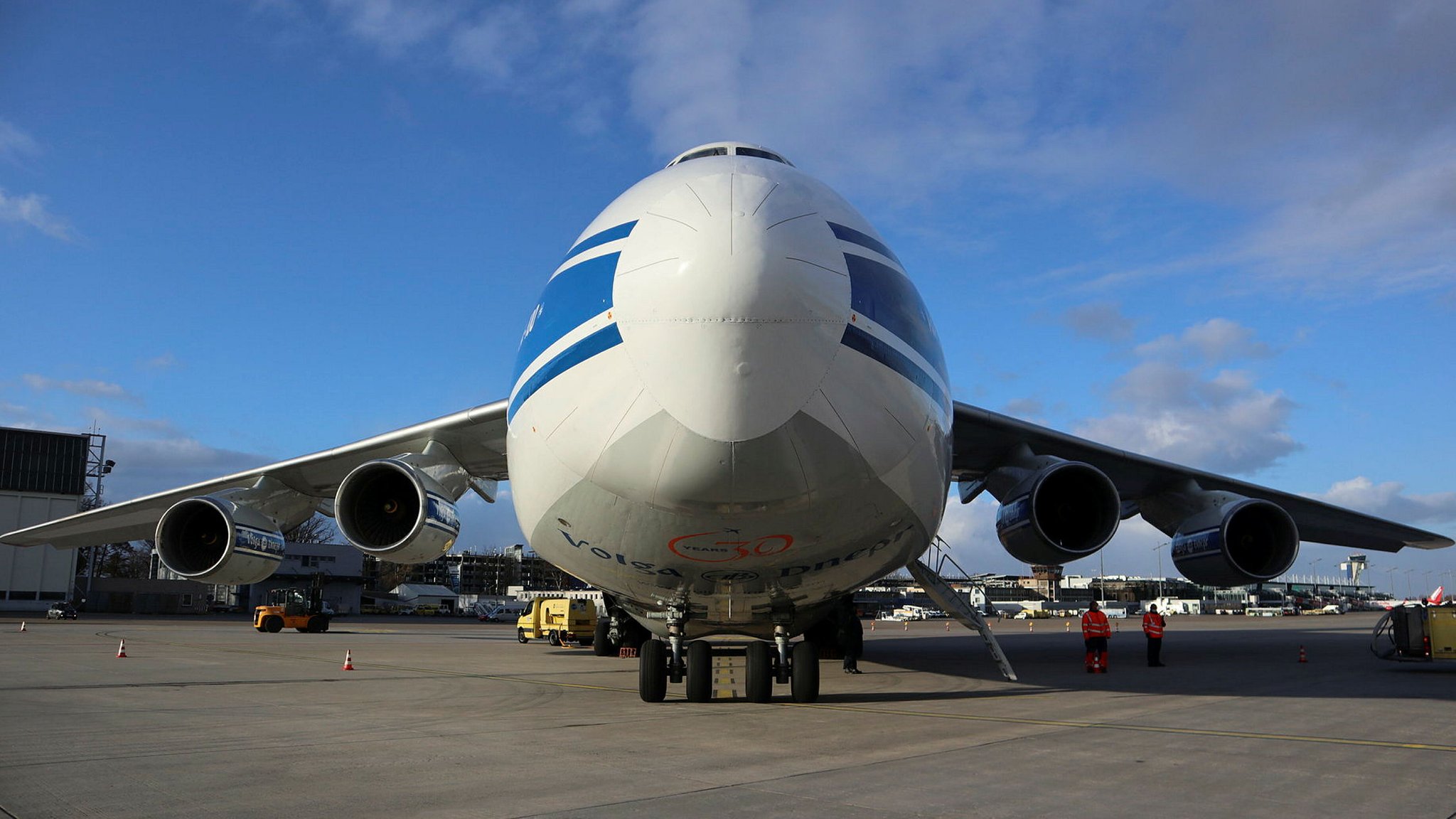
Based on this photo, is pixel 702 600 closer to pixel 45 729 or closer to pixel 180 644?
pixel 45 729

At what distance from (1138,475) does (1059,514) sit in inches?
144

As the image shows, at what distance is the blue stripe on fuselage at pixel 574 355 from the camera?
21.6 feet

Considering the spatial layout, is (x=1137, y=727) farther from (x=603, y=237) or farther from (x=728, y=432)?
(x=603, y=237)

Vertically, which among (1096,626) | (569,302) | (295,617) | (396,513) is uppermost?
(569,302)

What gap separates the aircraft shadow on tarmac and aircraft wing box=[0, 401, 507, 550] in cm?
577

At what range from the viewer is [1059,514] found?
1203 centimetres

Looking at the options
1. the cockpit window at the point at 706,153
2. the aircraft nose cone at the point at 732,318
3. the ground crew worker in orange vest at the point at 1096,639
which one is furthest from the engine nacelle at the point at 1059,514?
the aircraft nose cone at the point at 732,318

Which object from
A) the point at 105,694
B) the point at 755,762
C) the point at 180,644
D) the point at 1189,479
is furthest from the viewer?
the point at 180,644

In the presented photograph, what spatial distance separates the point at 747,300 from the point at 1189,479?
36.5 ft

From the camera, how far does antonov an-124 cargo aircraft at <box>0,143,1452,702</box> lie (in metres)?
6.27

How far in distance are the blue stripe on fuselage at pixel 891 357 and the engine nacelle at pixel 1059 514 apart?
386cm

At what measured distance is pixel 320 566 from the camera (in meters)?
68.4

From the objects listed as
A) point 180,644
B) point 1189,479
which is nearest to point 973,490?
point 1189,479

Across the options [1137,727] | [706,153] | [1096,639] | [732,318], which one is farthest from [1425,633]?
[732,318]
